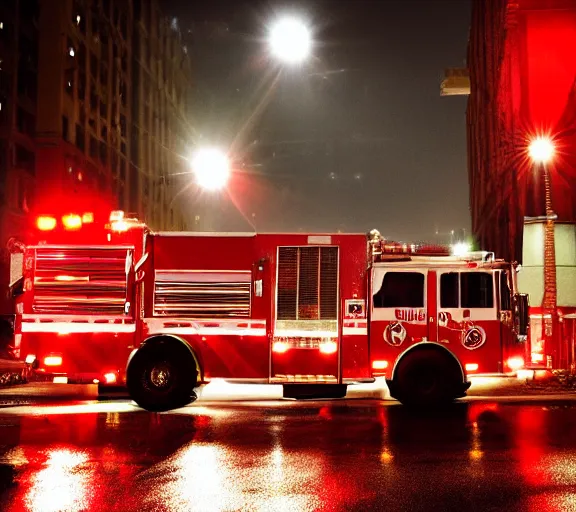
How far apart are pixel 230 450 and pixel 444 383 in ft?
14.8

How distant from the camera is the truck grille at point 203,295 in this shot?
11430 mm

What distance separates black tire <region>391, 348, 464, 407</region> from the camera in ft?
35.9

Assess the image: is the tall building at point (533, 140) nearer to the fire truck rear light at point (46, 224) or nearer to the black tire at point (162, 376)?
the black tire at point (162, 376)

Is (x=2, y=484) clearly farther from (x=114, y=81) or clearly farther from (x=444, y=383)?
(x=114, y=81)

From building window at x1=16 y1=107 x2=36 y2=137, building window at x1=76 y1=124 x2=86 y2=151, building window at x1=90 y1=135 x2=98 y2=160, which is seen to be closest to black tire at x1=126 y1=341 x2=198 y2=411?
building window at x1=16 y1=107 x2=36 y2=137

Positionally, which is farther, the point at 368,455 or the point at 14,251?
the point at 14,251

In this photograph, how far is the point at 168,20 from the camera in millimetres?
74375

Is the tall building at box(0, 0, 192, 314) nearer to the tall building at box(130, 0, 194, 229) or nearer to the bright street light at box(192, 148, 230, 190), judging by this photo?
the tall building at box(130, 0, 194, 229)

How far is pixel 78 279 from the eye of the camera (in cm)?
1163

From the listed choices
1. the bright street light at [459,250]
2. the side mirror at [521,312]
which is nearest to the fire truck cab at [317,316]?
the side mirror at [521,312]

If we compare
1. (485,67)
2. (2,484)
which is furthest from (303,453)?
(485,67)

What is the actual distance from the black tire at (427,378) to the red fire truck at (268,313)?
0.02 metres

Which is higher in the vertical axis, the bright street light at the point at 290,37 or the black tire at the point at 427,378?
the bright street light at the point at 290,37

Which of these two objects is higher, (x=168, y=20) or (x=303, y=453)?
(x=168, y=20)
